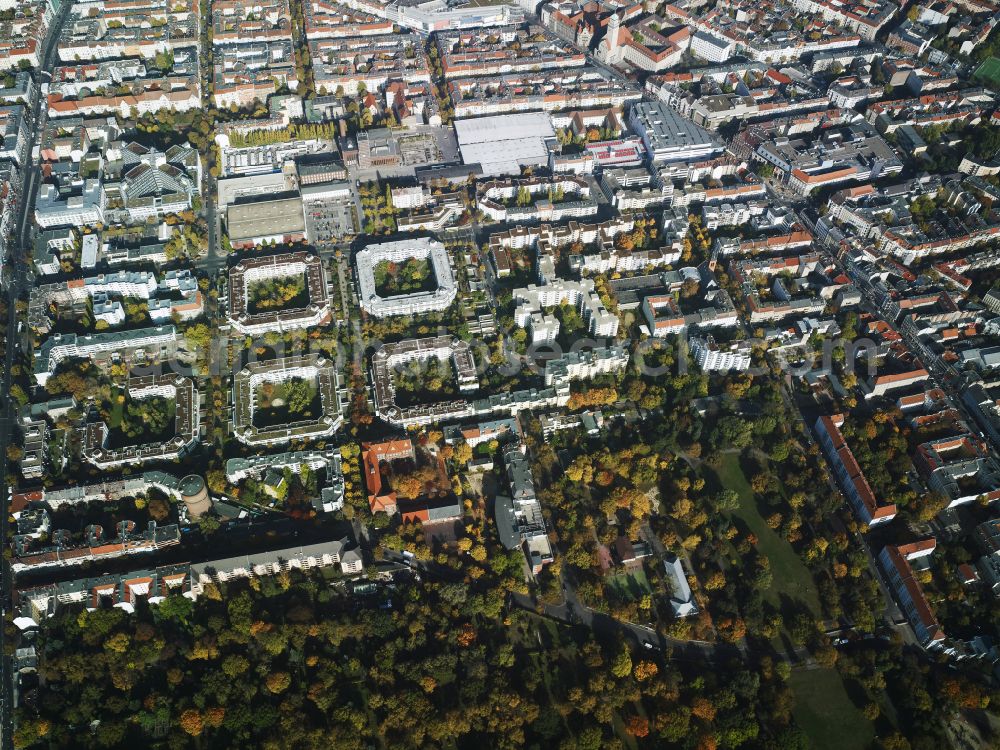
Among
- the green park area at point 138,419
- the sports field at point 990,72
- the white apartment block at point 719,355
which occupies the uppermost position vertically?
the sports field at point 990,72

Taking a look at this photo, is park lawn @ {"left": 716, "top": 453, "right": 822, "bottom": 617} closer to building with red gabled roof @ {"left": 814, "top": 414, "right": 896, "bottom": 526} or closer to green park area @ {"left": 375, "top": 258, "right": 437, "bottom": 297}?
building with red gabled roof @ {"left": 814, "top": 414, "right": 896, "bottom": 526}

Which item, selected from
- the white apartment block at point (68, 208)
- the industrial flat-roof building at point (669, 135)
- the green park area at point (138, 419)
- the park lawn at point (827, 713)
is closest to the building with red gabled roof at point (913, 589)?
the park lawn at point (827, 713)

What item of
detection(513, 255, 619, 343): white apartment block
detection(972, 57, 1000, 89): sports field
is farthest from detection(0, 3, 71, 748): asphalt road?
detection(972, 57, 1000, 89): sports field

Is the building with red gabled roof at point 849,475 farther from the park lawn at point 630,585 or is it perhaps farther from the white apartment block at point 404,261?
the white apartment block at point 404,261

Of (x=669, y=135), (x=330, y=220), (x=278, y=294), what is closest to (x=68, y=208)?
(x=278, y=294)

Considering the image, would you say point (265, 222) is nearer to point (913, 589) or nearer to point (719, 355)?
point (719, 355)

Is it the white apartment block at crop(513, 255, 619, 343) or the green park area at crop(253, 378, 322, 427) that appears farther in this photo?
the white apartment block at crop(513, 255, 619, 343)
